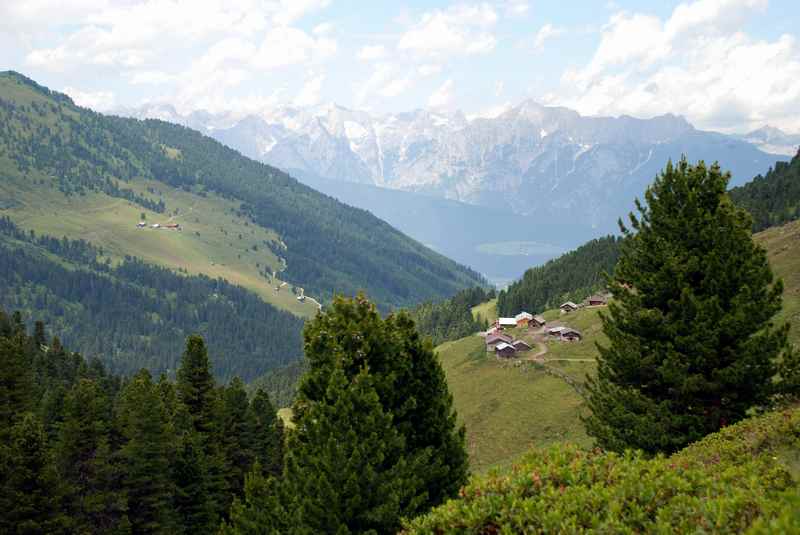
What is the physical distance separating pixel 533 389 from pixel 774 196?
4166 inches

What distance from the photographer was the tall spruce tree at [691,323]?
24.6 metres

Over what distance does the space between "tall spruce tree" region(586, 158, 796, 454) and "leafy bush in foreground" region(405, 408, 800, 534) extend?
34.3 feet

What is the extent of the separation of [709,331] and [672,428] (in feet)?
15.0

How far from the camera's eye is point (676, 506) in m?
9.70

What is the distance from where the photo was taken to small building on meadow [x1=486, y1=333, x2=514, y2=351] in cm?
10938

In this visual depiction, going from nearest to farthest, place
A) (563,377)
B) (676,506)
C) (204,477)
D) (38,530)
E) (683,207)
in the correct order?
(676,506), (683,207), (38,530), (204,477), (563,377)

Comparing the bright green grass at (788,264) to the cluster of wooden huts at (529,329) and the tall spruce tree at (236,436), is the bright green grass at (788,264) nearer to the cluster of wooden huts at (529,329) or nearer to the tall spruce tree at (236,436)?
the cluster of wooden huts at (529,329)

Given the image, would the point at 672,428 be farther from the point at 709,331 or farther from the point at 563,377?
the point at 563,377

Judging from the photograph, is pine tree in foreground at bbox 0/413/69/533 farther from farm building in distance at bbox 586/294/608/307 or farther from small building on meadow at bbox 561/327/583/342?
farm building in distance at bbox 586/294/608/307

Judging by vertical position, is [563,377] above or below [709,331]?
below

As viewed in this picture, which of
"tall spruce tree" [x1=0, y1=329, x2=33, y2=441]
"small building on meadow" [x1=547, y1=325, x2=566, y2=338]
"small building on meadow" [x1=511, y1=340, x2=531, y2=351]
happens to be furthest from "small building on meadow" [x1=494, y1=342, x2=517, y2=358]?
"tall spruce tree" [x1=0, y1=329, x2=33, y2=441]

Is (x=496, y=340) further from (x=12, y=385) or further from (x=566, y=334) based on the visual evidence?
(x=12, y=385)

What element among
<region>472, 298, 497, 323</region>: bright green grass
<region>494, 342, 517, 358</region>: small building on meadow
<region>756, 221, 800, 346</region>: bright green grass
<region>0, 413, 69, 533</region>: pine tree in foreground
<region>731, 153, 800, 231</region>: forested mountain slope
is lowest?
<region>0, 413, 69, 533</region>: pine tree in foreground

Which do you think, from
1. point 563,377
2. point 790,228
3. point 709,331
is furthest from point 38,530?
point 790,228
